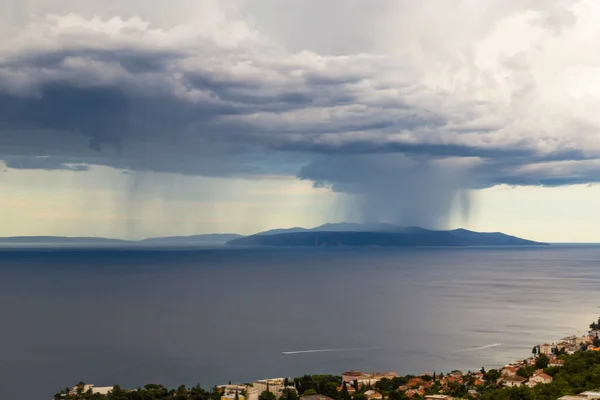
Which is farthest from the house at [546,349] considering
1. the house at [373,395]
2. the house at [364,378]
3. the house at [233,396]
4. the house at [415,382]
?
the house at [233,396]

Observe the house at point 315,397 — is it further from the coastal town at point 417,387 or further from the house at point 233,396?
the house at point 233,396

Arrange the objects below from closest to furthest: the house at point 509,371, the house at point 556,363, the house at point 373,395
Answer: the house at point 373,395 < the house at point 556,363 < the house at point 509,371

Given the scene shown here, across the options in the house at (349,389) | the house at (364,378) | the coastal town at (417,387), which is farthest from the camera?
the house at (364,378)

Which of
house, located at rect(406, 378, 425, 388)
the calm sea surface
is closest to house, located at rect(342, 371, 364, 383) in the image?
house, located at rect(406, 378, 425, 388)

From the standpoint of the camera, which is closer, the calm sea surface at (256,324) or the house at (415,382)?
the house at (415,382)

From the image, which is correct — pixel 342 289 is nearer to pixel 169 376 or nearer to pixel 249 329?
pixel 249 329

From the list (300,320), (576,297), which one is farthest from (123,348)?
(576,297)

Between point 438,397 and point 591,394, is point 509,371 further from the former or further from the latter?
point 591,394

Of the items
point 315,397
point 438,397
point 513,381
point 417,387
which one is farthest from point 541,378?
point 315,397
